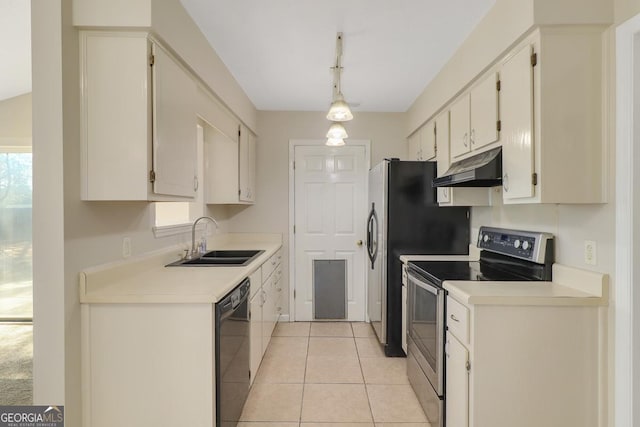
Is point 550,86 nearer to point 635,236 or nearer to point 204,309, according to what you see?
point 635,236

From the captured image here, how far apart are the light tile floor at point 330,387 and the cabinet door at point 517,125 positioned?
161cm

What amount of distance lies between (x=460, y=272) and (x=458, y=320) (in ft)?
1.73

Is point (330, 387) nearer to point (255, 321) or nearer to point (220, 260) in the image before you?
point (255, 321)

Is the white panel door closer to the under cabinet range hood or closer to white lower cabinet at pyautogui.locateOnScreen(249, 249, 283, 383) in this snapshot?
white lower cabinet at pyautogui.locateOnScreen(249, 249, 283, 383)

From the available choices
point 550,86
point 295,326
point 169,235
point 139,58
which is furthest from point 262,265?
point 550,86

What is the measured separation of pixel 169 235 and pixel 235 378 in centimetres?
117

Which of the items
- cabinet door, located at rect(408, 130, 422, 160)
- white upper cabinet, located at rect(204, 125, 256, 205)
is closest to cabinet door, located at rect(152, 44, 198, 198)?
white upper cabinet, located at rect(204, 125, 256, 205)

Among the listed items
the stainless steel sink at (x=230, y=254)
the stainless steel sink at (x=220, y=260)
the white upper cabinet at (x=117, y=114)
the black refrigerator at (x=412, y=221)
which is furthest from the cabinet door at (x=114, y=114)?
the black refrigerator at (x=412, y=221)

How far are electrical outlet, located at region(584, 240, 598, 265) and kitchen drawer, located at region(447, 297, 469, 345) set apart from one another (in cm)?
67

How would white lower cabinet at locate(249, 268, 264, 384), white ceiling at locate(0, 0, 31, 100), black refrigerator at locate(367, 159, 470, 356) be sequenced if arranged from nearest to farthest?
white ceiling at locate(0, 0, 31, 100) < white lower cabinet at locate(249, 268, 264, 384) < black refrigerator at locate(367, 159, 470, 356)

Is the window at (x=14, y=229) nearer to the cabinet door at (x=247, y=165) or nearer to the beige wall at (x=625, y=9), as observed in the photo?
the cabinet door at (x=247, y=165)

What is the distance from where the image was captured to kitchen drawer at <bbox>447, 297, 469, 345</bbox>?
1714 mm

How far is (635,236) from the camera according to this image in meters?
1.48

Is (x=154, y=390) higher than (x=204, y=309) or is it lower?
lower
